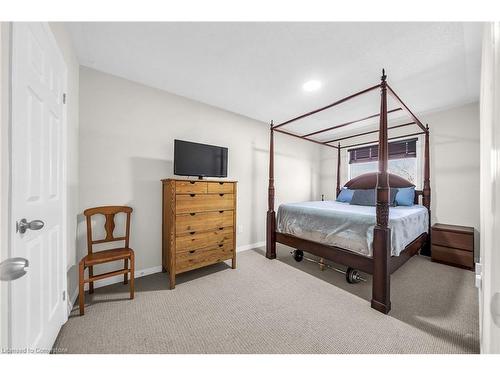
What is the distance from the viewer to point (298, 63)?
77.5 inches

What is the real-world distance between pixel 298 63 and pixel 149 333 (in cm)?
272

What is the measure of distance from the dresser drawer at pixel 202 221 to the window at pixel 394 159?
10.5ft

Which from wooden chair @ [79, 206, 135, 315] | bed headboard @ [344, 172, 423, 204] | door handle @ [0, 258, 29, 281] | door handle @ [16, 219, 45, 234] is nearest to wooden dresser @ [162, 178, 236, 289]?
wooden chair @ [79, 206, 135, 315]

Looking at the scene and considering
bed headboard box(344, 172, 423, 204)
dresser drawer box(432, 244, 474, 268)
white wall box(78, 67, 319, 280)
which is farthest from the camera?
bed headboard box(344, 172, 423, 204)

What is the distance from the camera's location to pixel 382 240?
1.74 metres

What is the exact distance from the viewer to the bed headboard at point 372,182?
11.3ft

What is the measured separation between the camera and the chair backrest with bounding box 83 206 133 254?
1.92 meters

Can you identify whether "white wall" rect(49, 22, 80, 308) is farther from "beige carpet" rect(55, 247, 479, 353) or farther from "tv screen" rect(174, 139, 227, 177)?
"tv screen" rect(174, 139, 227, 177)

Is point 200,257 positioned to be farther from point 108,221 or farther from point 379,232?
Result: point 379,232

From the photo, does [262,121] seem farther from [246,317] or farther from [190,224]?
[246,317]

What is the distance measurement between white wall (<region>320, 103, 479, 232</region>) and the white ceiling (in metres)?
0.33

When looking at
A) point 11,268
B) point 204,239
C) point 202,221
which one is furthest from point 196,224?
point 11,268

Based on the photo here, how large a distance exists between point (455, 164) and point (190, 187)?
3958 millimetres

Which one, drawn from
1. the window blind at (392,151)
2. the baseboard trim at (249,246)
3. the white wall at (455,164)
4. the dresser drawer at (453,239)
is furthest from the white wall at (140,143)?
the white wall at (455,164)
